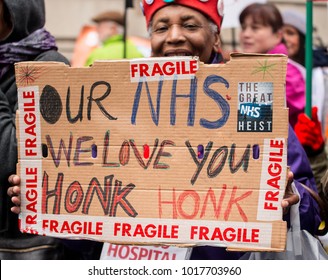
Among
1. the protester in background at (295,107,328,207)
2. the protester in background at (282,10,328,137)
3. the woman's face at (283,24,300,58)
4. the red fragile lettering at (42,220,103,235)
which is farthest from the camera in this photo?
the woman's face at (283,24,300,58)

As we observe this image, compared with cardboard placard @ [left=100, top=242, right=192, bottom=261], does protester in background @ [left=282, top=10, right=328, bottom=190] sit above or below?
above

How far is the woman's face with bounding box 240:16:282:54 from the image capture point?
6.71 m

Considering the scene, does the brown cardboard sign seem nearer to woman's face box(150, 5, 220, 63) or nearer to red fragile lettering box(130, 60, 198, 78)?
red fragile lettering box(130, 60, 198, 78)

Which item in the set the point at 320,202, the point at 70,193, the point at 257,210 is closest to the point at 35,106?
the point at 70,193

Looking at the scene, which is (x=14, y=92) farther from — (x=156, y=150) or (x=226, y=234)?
(x=226, y=234)

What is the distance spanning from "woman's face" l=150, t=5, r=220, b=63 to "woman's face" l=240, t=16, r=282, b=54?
3.00m

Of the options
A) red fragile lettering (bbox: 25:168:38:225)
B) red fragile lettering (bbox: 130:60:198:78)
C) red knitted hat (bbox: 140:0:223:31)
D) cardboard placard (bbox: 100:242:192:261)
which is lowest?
cardboard placard (bbox: 100:242:192:261)

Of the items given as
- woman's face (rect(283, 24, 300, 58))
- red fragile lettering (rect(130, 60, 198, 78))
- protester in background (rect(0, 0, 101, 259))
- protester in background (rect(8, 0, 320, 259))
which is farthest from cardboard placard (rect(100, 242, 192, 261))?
woman's face (rect(283, 24, 300, 58))

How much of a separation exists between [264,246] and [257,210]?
0.12 metres

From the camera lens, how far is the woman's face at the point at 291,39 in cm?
739

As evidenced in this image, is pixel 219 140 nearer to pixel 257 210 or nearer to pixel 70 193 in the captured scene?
pixel 257 210

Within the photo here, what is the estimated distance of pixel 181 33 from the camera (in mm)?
3662

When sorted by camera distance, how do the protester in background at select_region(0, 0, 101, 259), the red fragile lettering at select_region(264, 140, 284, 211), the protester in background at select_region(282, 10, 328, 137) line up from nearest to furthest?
the red fragile lettering at select_region(264, 140, 284, 211), the protester in background at select_region(0, 0, 101, 259), the protester in background at select_region(282, 10, 328, 137)

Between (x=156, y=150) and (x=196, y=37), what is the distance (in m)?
0.66
